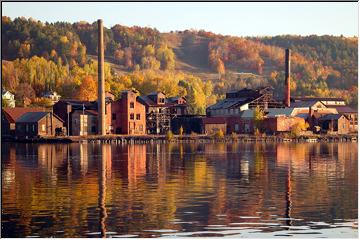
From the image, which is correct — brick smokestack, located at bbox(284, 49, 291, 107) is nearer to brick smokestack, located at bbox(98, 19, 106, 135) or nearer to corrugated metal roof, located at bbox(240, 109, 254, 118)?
corrugated metal roof, located at bbox(240, 109, 254, 118)

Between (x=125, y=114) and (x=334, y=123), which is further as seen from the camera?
(x=334, y=123)

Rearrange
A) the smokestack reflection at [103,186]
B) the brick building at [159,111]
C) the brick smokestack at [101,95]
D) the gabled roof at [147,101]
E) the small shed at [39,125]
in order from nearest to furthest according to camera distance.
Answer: the smokestack reflection at [103,186], the brick smokestack at [101,95], the small shed at [39,125], the brick building at [159,111], the gabled roof at [147,101]

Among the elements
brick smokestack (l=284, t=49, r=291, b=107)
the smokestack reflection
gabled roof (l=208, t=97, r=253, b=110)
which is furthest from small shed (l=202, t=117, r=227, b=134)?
the smokestack reflection

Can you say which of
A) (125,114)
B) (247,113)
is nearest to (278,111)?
(247,113)

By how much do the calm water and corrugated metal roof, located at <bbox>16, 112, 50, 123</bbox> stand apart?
1924 inches

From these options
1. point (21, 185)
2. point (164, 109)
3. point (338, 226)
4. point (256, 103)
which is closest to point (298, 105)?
point (256, 103)

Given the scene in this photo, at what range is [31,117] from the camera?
10356 cm

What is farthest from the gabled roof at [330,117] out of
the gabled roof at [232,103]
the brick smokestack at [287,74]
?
the gabled roof at [232,103]

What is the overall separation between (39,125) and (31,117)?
108 inches

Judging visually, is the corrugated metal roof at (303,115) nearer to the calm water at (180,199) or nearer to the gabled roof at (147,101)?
the gabled roof at (147,101)

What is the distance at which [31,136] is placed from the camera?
3984 inches

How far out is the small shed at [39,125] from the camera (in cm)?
10162

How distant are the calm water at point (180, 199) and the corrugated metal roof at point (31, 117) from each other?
4887 cm

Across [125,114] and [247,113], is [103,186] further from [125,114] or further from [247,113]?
[247,113]
